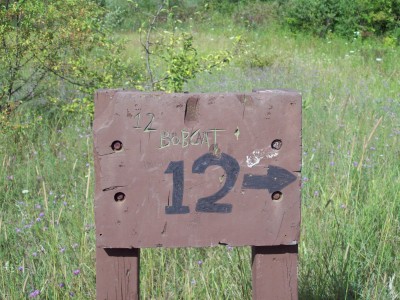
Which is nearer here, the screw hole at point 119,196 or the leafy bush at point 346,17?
the screw hole at point 119,196

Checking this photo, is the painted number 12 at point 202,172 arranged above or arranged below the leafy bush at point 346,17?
below

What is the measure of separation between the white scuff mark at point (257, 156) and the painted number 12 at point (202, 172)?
4 cm

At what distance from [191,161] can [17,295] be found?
1.21 m

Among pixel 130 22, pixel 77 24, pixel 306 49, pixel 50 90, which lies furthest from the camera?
pixel 130 22

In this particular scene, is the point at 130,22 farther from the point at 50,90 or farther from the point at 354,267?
the point at 354,267

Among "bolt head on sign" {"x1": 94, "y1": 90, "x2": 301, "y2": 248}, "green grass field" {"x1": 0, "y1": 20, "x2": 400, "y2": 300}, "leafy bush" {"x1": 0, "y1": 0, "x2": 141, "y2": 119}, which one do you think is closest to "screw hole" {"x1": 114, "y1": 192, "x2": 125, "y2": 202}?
"bolt head on sign" {"x1": 94, "y1": 90, "x2": 301, "y2": 248}

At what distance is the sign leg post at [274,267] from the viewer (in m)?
1.77

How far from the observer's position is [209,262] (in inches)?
104

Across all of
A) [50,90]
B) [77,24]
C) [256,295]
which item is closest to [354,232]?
[256,295]

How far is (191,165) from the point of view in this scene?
5.53 ft

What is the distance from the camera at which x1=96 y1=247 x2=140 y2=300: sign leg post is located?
68.4 inches

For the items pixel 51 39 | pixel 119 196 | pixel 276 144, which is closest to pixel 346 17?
pixel 51 39

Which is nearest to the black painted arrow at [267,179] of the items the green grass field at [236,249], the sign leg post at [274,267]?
the sign leg post at [274,267]

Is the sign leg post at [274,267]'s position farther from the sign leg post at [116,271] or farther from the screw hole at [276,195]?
the sign leg post at [116,271]
